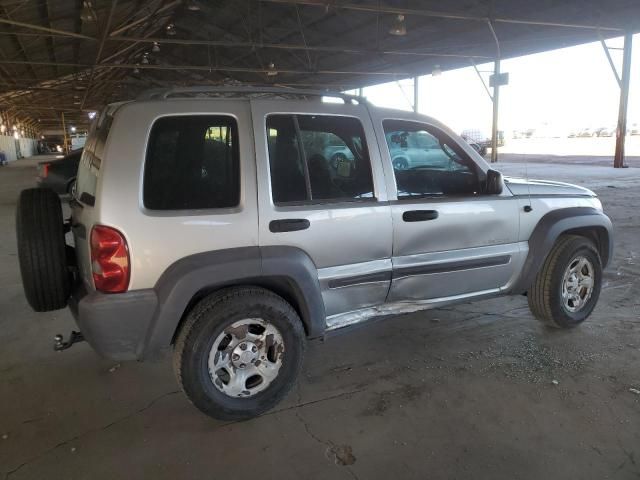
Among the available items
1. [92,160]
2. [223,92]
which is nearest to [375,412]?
[223,92]

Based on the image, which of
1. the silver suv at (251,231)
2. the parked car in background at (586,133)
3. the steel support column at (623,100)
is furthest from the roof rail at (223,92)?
the parked car in background at (586,133)

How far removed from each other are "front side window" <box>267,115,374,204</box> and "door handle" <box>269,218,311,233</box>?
0.12 meters

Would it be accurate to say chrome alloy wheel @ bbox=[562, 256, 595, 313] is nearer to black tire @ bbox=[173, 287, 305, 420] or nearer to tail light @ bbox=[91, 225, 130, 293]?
black tire @ bbox=[173, 287, 305, 420]

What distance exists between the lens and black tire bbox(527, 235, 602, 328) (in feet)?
12.7

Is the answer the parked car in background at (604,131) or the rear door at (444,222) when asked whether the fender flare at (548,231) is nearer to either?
the rear door at (444,222)

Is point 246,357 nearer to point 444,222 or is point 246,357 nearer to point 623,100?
point 444,222

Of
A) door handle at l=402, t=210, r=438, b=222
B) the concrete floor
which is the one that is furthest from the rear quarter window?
door handle at l=402, t=210, r=438, b=222

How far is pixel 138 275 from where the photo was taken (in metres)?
2.50

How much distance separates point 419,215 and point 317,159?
30.2 inches

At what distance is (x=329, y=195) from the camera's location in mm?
3020

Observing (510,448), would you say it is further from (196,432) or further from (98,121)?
(98,121)

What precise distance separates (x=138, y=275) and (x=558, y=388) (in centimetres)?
264

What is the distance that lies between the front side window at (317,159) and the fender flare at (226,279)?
344 millimetres

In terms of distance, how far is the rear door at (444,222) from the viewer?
322 centimetres
